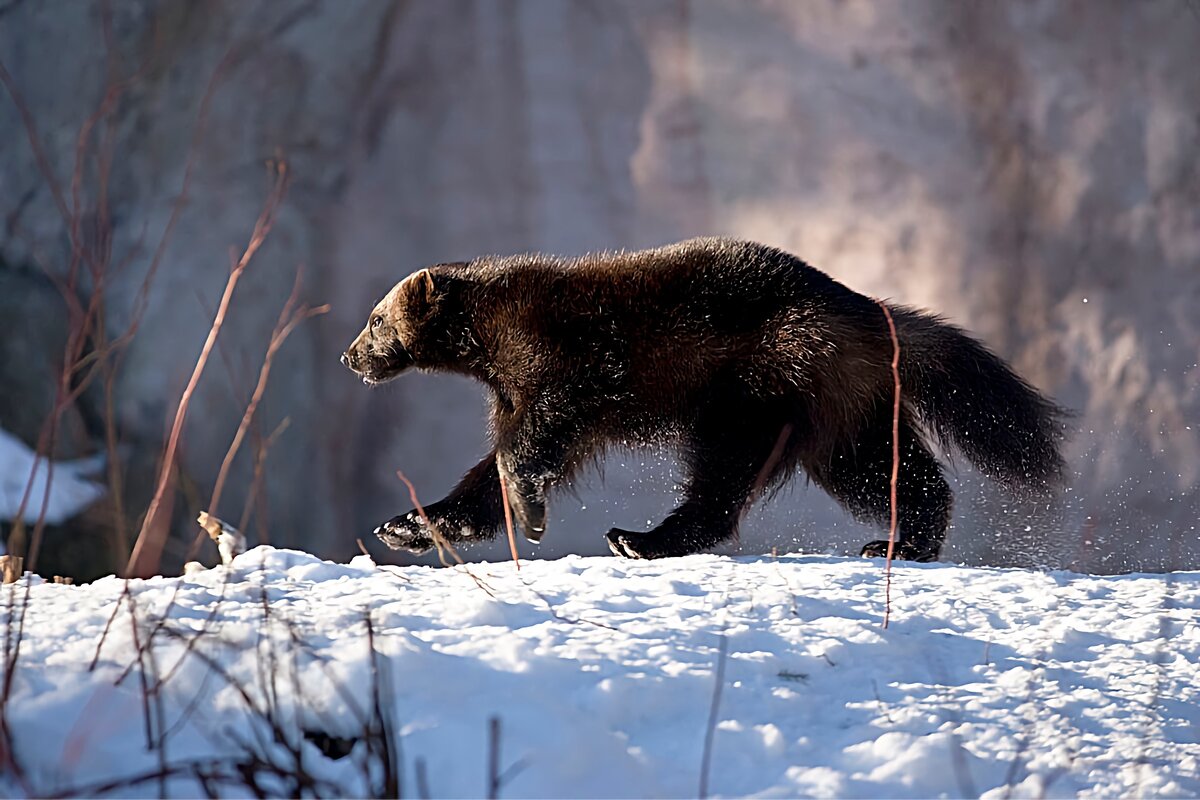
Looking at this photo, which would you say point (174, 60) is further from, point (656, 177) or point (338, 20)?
point (656, 177)

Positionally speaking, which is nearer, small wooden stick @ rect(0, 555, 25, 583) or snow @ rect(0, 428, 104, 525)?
small wooden stick @ rect(0, 555, 25, 583)

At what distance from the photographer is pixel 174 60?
318 inches

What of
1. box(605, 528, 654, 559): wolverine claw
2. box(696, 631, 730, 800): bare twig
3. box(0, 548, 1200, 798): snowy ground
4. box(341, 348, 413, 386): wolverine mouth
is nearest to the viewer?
box(696, 631, 730, 800): bare twig

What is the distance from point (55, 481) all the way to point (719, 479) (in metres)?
5.14

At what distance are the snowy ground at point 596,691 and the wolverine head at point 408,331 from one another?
1842 mm

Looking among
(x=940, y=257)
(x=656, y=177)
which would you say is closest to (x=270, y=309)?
(x=656, y=177)

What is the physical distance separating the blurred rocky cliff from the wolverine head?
3.64 metres

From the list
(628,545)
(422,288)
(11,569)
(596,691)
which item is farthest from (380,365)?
(596,691)

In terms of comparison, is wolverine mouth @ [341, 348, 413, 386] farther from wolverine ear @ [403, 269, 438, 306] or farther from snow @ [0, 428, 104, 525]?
snow @ [0, 428, 104, 525]

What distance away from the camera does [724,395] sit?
149 inches

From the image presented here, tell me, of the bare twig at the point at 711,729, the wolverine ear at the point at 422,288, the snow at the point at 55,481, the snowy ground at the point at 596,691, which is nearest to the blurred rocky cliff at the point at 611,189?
the snow at the point at 55,481

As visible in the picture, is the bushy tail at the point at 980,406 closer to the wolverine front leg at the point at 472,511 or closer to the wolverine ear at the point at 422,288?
the wolverine front leg at the point at 472,511

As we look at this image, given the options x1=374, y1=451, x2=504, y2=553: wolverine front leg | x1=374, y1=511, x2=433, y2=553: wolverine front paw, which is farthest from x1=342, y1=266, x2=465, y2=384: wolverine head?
x1=374, y1=511, x2=433, y2=553: wolverine front paw

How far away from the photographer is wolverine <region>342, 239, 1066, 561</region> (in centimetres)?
375
